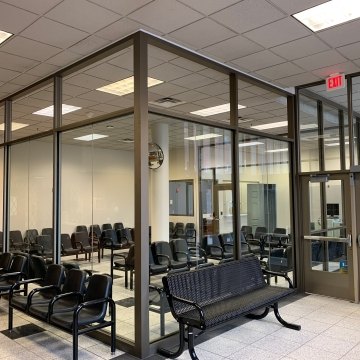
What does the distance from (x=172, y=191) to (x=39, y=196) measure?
278cm

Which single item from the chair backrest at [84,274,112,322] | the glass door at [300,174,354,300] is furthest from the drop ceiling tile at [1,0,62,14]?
the glass door at [300,174,354,300]

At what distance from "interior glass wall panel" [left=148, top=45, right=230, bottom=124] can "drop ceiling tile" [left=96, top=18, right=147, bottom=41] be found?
29 centimetres

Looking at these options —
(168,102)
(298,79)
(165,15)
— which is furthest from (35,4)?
(298,79)

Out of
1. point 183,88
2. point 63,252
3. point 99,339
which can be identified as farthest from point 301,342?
point 183,88

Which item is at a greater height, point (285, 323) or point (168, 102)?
point (168, 102)

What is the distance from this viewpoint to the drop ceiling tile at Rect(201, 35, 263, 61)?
151 inches

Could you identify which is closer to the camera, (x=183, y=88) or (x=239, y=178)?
(x=239, y=178)

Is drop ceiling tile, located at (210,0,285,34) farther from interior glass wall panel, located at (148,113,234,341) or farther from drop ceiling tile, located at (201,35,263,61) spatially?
interior glass wall panel, located at (148,113,234,341)

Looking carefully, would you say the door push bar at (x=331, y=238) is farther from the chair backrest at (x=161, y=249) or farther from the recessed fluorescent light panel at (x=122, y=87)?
the recessed fluorescent light panel at (x=122, y=87)

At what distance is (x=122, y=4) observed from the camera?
3.09m

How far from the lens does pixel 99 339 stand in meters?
3.73

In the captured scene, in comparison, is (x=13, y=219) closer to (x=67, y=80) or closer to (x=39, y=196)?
(x=39, y=196)

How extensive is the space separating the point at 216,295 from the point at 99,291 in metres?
1.22

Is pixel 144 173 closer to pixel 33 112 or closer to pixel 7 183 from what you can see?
pixel 7 183
